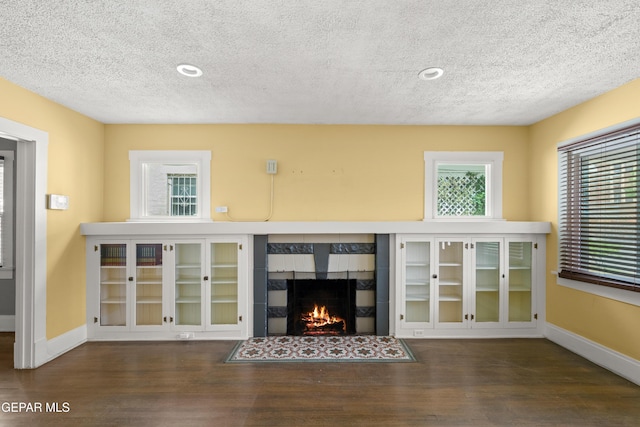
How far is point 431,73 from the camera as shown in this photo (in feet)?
8.13

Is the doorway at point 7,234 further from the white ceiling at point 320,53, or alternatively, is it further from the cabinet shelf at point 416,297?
the cabinet shelf at point 416,297

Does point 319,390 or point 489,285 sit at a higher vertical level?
point 489,285

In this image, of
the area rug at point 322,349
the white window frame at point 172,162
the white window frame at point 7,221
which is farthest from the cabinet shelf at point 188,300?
the white window frame at point 7,221

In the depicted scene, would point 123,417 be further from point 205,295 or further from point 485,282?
point 485,282

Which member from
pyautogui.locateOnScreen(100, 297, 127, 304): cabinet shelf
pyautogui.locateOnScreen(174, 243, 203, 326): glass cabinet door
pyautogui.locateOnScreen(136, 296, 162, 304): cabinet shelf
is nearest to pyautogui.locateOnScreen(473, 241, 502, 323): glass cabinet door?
pyautogui.locateOnScreen(174, 243, 203, 326): glass cabinet door

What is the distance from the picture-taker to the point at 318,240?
3611mm

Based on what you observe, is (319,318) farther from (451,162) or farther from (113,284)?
(451,162)

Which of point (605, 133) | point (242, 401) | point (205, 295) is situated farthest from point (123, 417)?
point (605, 133)

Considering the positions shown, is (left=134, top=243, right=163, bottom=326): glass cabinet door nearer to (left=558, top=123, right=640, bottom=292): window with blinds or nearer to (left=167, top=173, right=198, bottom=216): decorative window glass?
(left=167, top=173, right=198, bottom=216): decorative window glass

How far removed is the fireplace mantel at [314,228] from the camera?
11.2 feet

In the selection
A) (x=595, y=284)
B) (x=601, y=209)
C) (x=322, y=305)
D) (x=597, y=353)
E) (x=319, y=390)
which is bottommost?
(x=319, y=390)

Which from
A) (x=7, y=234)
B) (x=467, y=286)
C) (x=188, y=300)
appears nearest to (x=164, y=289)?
(x=188, y=300)

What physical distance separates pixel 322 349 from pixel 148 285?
2.09 meters

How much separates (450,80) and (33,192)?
3.83 meters
